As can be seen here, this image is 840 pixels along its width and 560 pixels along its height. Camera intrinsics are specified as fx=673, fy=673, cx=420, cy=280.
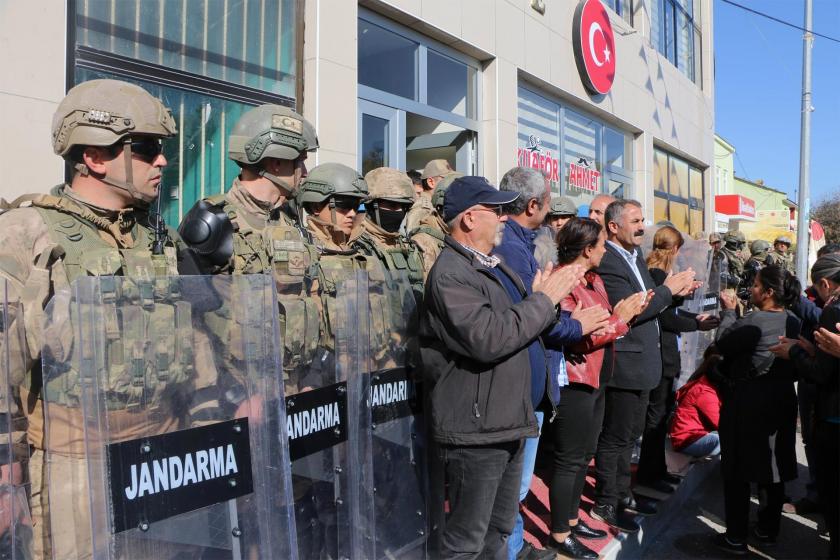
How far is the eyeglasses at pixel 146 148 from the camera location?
213 centimetres

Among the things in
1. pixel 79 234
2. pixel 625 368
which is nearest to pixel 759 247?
pixel 625 368

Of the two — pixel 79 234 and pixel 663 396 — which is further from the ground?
pixel 79 234

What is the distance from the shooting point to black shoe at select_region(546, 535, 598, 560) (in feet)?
11.2

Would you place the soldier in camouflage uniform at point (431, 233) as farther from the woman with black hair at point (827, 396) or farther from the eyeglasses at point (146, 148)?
the woman with black hair at point (827, 396)

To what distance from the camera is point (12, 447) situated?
1671 millimetres

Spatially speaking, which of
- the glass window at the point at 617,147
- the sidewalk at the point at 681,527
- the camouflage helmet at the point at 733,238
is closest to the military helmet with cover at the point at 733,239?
the camouflage helmet at the point at 733,238

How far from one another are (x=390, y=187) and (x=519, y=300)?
1332 millimetres

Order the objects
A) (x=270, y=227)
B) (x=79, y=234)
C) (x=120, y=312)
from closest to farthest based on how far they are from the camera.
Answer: (x=120, y=312) < (x=79, y=234) < (x=270, y=227)

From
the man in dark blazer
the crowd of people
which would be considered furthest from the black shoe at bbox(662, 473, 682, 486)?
the man in dark blazer

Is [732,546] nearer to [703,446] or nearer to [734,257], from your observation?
[703,446]

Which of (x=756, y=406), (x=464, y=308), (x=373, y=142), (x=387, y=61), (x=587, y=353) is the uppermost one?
(x=387, y=61)

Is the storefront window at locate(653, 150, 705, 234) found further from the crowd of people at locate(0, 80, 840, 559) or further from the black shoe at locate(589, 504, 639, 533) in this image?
the black shoe at locate(589, 504, 639, 533)

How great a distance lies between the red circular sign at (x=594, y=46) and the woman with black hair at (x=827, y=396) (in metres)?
6.93

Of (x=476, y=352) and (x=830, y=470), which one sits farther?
(x=830, y=470)
